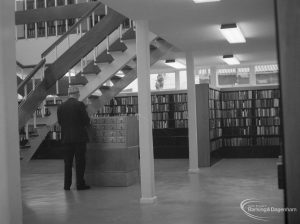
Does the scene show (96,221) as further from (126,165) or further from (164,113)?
(164,113)

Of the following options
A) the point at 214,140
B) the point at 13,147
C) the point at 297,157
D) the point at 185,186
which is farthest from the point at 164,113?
the point at 297,157

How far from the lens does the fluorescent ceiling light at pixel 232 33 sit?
295 inches

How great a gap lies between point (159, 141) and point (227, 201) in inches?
292

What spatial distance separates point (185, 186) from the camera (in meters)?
7.69

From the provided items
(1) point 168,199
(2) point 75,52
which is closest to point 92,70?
(2) point 75,52

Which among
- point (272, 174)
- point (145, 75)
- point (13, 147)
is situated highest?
point (145, 75)

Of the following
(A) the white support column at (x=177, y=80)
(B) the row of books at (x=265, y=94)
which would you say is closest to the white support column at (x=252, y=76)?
(B) the row of books at (x=265, y=94)

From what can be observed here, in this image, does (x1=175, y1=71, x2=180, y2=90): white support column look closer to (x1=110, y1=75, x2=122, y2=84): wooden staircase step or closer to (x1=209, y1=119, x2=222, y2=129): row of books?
(x1=209, y1=119, x2=222, y2=129): row of books

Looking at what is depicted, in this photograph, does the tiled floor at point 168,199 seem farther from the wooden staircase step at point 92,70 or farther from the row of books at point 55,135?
the row of books at point 55,135

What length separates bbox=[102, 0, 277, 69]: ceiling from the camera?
603cm

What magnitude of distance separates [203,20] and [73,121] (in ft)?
9.04

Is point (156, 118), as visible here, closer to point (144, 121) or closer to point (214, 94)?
point (214, 94)

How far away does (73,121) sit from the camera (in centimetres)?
743

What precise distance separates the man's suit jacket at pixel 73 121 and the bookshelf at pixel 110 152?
0.51 metres
